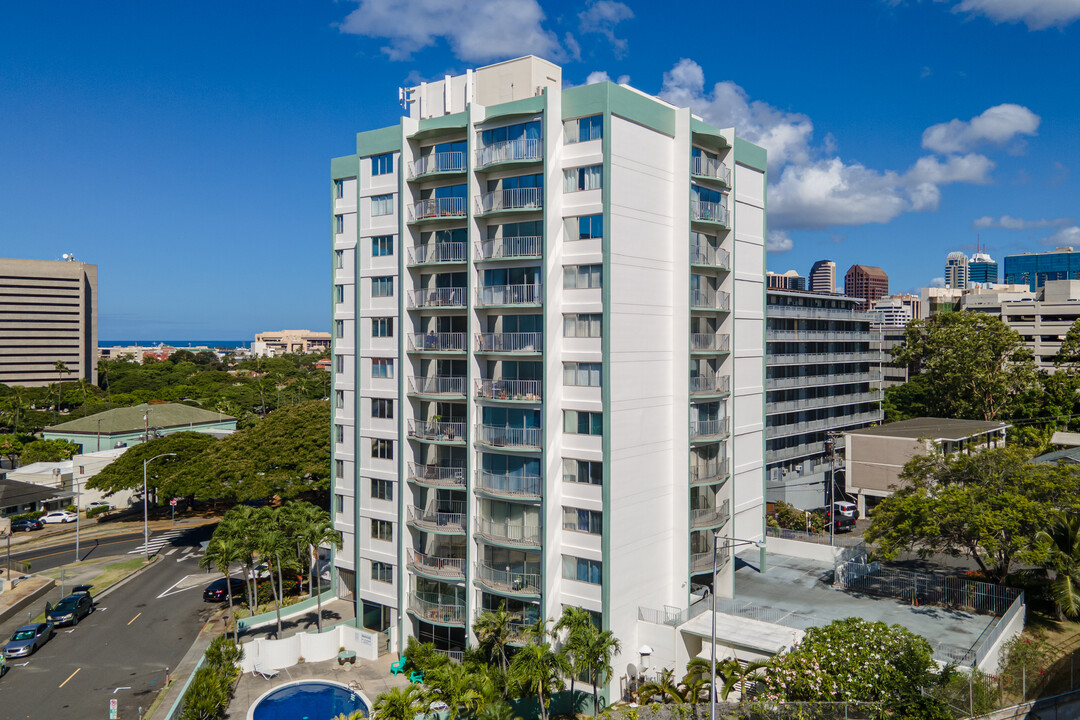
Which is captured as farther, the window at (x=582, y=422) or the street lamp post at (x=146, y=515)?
the street lamp post at (x=146, y=515)

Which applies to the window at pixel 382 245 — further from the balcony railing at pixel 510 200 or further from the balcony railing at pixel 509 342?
the balcony railing at pixel 509 342

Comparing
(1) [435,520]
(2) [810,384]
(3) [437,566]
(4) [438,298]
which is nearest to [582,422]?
(1) [435,520]

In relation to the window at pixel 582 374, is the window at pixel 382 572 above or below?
below

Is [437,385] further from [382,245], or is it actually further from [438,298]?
[382,245]

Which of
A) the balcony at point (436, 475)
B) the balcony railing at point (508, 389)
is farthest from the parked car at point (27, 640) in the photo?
the balcony railing at point (508, 389)

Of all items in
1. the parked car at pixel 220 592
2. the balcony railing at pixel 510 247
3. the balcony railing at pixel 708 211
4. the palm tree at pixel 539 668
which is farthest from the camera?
the parked car at pixel 220 592

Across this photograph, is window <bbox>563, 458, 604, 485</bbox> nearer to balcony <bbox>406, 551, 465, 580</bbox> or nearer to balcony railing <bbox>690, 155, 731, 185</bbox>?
balcony <bbox>406, 551, 465, 580</bbox>

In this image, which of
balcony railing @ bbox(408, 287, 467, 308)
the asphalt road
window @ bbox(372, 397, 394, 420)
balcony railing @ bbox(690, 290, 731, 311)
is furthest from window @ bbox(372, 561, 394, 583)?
balcony railing @ bbox(690, 290, 731, 311)
